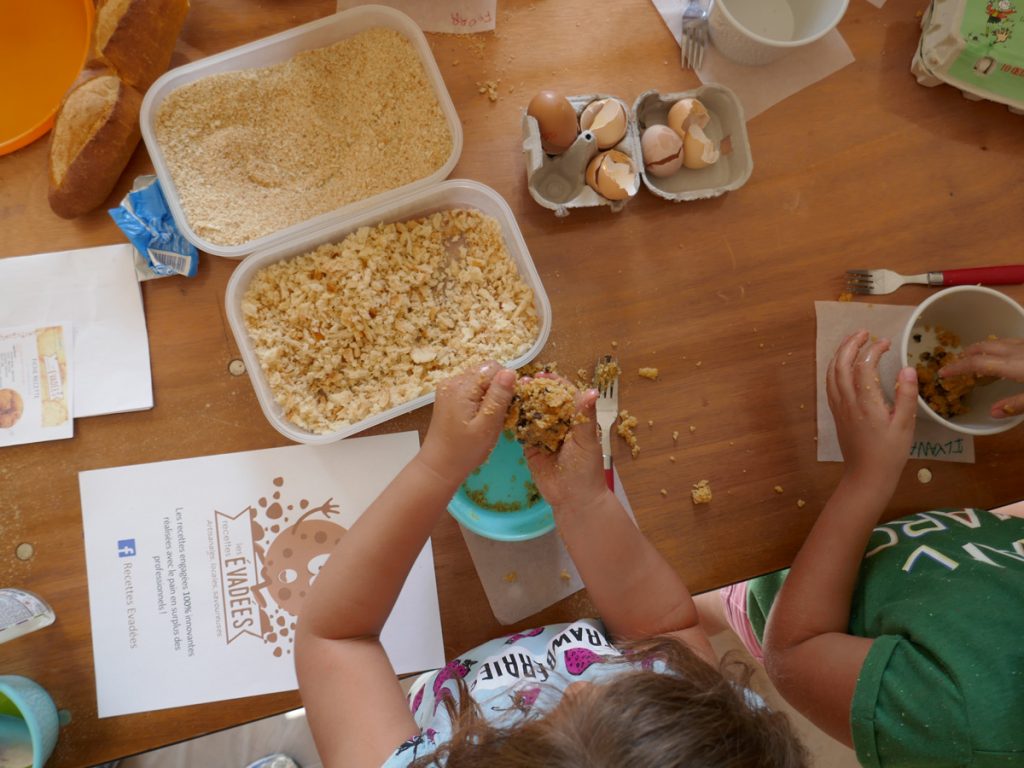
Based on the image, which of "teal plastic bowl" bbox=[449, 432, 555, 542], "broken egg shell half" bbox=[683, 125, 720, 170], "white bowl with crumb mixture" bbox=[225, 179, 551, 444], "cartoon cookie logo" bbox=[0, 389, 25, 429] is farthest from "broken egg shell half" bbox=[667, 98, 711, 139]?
"cartoon cookie logo" bbox=[0, 389, 25, 429]

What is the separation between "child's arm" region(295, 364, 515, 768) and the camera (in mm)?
732

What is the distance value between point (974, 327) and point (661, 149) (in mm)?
453

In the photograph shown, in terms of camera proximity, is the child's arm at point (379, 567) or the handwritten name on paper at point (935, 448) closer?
the child's arm at point (379, 567)

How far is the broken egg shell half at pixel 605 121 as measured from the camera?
0.84 meters

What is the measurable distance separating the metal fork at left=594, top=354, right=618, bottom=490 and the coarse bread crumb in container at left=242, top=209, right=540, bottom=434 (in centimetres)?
10

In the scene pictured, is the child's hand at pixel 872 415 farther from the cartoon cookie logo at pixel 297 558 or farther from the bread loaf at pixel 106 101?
the bread loaf at pixel 106 101

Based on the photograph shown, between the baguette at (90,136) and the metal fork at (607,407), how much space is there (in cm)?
63

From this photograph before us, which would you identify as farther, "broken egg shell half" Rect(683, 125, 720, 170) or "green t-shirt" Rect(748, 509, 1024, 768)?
"broken egg shell half" Rect(683, 125, 720, 170)

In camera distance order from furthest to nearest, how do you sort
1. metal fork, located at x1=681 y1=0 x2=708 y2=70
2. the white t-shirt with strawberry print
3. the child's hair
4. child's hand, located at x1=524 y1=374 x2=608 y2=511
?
1. metal fork, located at x1=681 y1=0 x2=708 y2=70
2. child's hand, located at x1=524 y1=374 x2=608 y2=511
3. the white t-shirt with strawberry print
4. the child's hair

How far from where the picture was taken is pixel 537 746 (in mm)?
545

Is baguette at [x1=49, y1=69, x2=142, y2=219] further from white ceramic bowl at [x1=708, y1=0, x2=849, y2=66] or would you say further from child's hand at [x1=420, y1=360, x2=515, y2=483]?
white ceramic bowl at [x1=708, y1=0, x2=849, y2=66]

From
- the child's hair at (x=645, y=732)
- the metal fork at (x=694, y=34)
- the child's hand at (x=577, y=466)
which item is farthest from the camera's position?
the metal fork at (x=694, y=34)

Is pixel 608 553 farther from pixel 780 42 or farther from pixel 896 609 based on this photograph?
pixel 780 42

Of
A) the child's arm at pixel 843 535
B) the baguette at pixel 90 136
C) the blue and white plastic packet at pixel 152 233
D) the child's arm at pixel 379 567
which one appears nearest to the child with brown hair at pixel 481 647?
the child's arm at pixel 379 567
